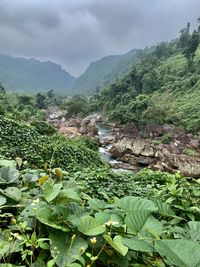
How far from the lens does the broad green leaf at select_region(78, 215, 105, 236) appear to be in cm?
120

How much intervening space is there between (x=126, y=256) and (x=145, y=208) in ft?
0.69

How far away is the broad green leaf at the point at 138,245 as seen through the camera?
45.2 inches

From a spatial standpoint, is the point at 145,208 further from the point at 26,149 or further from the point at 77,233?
the point at 26,149

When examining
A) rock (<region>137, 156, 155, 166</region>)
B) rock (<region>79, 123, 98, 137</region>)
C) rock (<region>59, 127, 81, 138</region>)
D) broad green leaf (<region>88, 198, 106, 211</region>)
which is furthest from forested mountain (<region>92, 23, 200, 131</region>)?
broad green leaf (<region>88, 198, 106, 211</region>)

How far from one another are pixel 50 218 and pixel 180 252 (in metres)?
0.49

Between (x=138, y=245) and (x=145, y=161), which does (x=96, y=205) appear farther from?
(x=145, y=161)

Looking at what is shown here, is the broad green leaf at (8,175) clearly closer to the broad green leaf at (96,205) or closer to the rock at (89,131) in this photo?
the broad green leaf at (96,205)

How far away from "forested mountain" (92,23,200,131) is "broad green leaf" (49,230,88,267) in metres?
32.3

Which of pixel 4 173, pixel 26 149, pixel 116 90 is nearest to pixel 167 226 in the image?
pixel 4 173

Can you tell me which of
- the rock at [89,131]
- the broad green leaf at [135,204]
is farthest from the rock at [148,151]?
the broad green leaf at [135,204]

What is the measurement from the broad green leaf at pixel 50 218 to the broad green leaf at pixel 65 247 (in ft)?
0.09

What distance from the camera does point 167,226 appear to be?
63.3 inches

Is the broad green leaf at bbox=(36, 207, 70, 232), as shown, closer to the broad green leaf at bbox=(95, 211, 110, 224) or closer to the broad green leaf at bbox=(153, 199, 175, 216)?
the broad green leaf at bbox=(95, 211, 110, 224)

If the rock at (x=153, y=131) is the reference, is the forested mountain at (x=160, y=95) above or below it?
above
